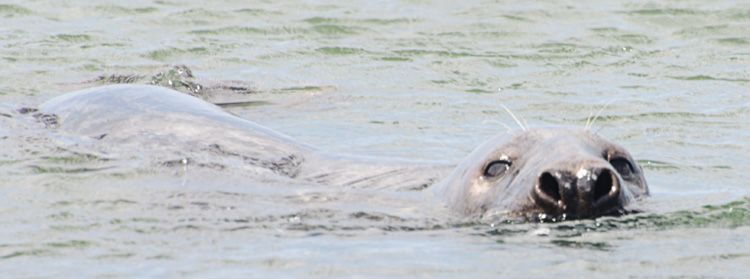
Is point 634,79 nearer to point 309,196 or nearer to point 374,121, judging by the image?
point 374,121

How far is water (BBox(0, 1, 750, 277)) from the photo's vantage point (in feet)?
17.7

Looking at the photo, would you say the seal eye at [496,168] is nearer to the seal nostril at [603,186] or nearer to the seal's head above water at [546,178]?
the seal's head above water at [546,178]

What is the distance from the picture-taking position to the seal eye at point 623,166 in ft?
19.5

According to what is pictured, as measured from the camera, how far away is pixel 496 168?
19.4ft

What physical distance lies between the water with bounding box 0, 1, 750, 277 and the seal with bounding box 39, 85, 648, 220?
10cm

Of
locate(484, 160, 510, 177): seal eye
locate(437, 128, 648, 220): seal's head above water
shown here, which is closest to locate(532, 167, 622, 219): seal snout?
locate(437, 128, 648, 220): seal's head above water

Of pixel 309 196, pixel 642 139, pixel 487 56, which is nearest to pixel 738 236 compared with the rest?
pixel 309 196

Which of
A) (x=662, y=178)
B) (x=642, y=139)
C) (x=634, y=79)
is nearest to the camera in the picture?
(x=662, y=178)

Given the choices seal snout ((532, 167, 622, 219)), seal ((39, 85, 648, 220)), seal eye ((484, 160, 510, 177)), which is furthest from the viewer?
seal eye ((484, 160, 510, 177))

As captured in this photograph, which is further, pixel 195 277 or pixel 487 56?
pixel 487 56

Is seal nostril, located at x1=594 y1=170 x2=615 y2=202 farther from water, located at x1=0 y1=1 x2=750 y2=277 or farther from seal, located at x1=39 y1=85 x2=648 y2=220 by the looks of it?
water, located at x1=0 y1=1 x2=750 y2=277

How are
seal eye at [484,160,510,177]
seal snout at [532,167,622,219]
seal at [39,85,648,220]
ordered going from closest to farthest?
1. seal snout at [532,167,622,219]
2. seal at [39,85,648,220]
3. seal eye at [484,160,510,177]

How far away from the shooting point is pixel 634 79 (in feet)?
37.8

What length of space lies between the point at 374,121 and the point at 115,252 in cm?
439
